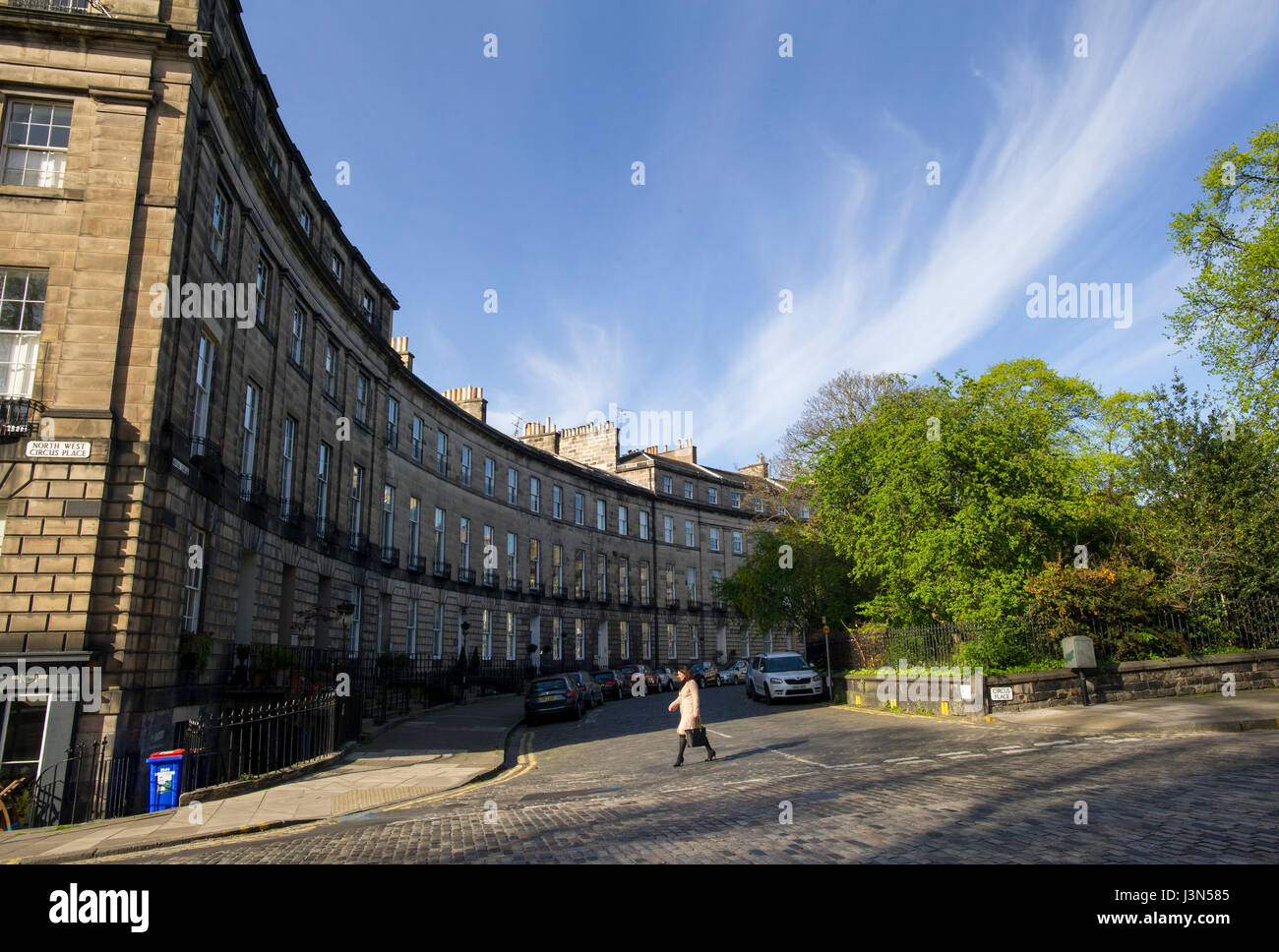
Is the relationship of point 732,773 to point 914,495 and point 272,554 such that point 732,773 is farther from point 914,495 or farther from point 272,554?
point 272,554

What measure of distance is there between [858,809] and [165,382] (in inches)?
534

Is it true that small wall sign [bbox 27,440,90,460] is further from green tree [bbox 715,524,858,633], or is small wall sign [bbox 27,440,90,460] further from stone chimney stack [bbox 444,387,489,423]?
stone chimney stack [bbox 444,387,489,423]

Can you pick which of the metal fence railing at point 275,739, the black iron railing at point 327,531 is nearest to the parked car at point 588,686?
the black iron railing at point 327,531

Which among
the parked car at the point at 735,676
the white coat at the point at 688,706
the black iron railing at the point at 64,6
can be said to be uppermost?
the black iron railing at the point at 64,6

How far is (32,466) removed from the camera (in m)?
13.1

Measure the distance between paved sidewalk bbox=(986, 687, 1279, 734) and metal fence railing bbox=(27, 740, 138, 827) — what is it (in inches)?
637

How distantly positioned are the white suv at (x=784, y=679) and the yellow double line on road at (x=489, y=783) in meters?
9.97

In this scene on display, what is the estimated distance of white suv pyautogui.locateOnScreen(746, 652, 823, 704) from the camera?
1017 inches

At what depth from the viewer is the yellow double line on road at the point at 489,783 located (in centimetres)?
1126

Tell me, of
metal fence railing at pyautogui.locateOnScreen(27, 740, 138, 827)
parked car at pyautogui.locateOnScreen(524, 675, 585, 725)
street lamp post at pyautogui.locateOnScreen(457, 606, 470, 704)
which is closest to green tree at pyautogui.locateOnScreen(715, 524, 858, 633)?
parked car at pyautogui.locateOnScreen(524, 675, 585, 725)

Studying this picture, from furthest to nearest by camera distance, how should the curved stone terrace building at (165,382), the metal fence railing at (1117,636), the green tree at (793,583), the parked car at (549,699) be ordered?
the green tree at (793,583), the parked car at (549,699), the metal fence railing at (1117,636), the curved stone terrace building at (165,382)

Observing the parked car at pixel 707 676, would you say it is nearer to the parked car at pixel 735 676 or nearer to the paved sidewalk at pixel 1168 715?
the parked car at pixel 735 676
